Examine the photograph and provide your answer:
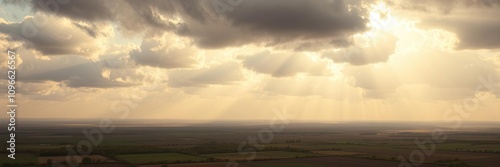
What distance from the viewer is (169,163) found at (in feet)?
283

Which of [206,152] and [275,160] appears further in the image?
[206,152]

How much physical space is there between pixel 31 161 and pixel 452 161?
8416 cm

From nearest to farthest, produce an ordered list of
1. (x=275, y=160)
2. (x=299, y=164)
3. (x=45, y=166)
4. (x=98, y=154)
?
1. (x=45, y=166)
2. (x=299, y=164)
3. (x=275, y=160)
4. (x=98, y=154)

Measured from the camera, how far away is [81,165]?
260 feet

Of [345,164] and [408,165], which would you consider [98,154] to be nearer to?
[345,164]

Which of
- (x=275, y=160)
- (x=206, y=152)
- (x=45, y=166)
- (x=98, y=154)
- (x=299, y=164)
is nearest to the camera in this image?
(x=45, y=166)

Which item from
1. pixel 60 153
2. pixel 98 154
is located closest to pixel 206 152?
pixel 98 154

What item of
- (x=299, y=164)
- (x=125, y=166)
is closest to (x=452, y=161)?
(x=299, y=164)

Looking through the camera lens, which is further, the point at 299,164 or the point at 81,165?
the point at 299,164

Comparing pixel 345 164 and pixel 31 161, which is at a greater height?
pixel 31 161

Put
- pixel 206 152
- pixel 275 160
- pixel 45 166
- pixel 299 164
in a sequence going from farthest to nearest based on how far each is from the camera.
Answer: pixel 206 152 → pixel 275 160 → pixel 299 164 → pixel 45 166

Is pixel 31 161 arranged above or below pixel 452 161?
above

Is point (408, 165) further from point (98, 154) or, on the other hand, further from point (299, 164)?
point (98, 154)

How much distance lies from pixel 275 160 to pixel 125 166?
31.1 meters
